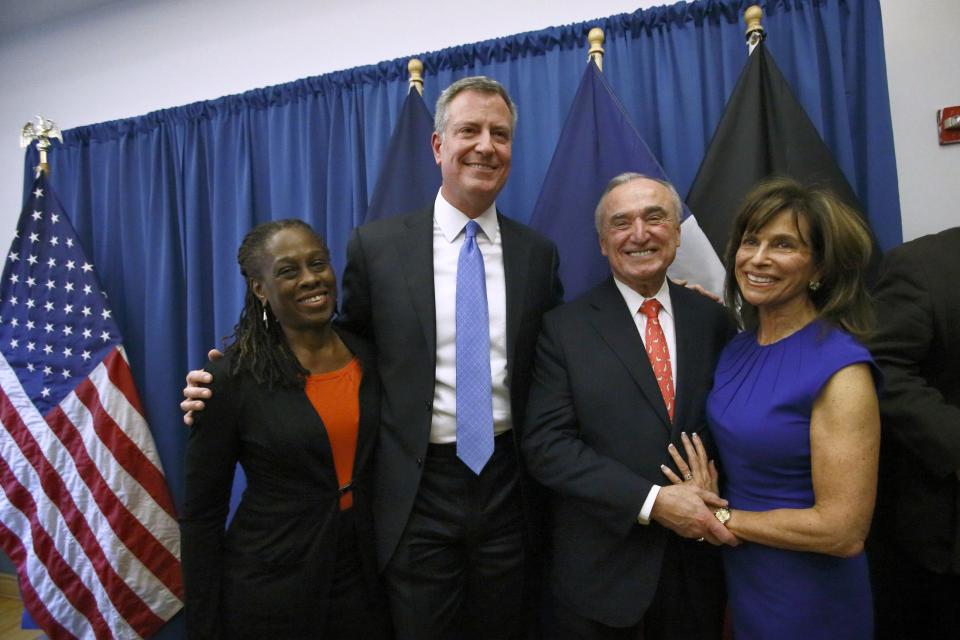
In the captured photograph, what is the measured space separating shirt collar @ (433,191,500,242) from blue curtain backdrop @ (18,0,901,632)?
28.5 inches

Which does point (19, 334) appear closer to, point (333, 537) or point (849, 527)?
point (333, 537)

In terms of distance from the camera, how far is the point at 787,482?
3.71ft

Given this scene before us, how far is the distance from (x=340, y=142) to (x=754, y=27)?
170 centimetres

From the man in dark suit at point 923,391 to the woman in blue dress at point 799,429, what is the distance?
0.59 feet

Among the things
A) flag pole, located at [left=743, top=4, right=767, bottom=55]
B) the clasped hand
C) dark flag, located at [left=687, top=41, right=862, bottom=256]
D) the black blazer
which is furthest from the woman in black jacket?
flag pole, located at [left=743, top=4, right=767, bottom=55]

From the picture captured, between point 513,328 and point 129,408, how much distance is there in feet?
6.45

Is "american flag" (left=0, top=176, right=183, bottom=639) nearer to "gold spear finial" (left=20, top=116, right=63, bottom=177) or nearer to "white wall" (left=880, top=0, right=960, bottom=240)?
"gold spear finial" (left=20, top=116, right=63, bottom=177)

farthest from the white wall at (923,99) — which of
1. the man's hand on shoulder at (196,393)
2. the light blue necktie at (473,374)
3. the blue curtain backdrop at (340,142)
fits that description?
the man's hand on shoulder at (196,393)

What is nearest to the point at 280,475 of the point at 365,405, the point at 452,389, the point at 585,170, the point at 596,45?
the point at 365,405

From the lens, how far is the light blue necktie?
1354mm

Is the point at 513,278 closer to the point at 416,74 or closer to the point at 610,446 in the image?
the point at 610,446

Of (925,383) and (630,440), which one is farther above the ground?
(925,383)

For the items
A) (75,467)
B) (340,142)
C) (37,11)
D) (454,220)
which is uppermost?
(37,11)

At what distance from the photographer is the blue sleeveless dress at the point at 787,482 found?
1.10m
